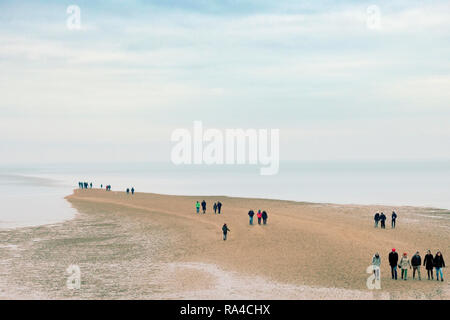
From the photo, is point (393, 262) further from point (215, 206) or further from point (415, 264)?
point (215, 206)

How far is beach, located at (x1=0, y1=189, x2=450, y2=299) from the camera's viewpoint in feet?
81.1

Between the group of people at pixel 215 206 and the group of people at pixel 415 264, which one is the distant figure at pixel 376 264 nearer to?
the group of people at pixel 415 264

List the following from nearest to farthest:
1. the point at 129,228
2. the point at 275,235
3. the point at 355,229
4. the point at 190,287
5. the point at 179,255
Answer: the point at 190,287 < the point at 179,255 < the point at 275,235 < the point at 355,229 < the point at 129,228

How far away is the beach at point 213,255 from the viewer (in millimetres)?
24734

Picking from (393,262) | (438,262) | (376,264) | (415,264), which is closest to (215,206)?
(393,262)

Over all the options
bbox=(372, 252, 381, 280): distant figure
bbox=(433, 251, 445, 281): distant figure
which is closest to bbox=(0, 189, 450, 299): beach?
bbox=(372, 252, 381, 280): distant figure

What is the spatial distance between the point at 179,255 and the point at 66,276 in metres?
8.92

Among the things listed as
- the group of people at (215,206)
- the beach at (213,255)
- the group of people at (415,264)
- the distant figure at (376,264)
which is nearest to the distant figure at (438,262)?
the group of people at (415,264)

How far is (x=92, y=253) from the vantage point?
3488cm

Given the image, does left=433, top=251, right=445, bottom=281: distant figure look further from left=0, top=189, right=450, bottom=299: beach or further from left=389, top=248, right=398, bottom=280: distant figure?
left=389, top=248, right=398, bottom=280: distant figure

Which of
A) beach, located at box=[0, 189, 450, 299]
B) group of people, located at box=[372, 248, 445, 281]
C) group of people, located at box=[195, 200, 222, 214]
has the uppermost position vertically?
group of people, located at box=[195, 200, 222, 214]
